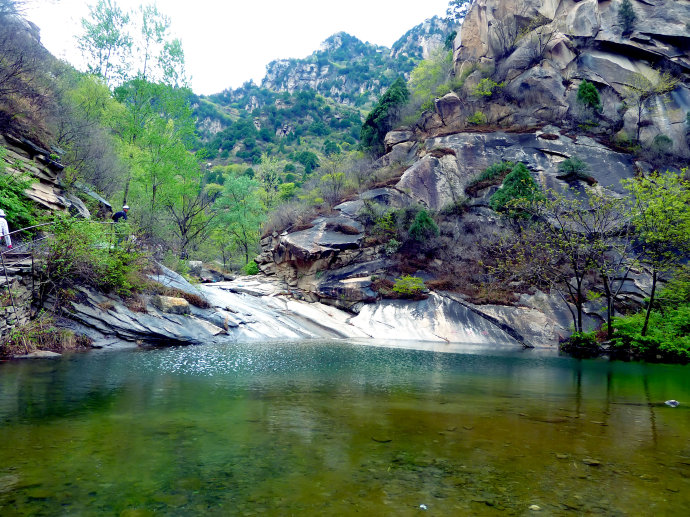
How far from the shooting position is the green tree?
4419 cm

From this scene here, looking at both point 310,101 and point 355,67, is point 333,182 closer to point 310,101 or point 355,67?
point 310,101

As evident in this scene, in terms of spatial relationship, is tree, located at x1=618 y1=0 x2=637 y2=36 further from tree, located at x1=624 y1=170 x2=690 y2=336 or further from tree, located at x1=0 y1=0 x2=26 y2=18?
tree, located at x1=0 y1=0 x2=26 y2=18

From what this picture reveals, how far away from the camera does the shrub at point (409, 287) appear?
2831cm

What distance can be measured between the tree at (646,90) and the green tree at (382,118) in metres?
21.7

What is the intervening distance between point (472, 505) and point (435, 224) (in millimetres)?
29922

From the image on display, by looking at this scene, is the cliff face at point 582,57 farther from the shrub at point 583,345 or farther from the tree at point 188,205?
the tree at point 188,205

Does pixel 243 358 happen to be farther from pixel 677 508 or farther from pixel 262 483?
pixel 677 508

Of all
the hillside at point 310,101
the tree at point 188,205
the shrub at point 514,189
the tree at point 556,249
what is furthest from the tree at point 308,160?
the tree at point 556,249

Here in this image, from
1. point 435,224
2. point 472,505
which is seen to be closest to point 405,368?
point 472,505

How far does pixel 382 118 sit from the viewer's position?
1751 inches

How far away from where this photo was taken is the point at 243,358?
1342 centimetres

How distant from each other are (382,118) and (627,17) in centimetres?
2593

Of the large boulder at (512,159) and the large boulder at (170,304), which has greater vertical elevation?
the large boulder at (512,159)

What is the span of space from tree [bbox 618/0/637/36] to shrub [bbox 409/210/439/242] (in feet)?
98.3
